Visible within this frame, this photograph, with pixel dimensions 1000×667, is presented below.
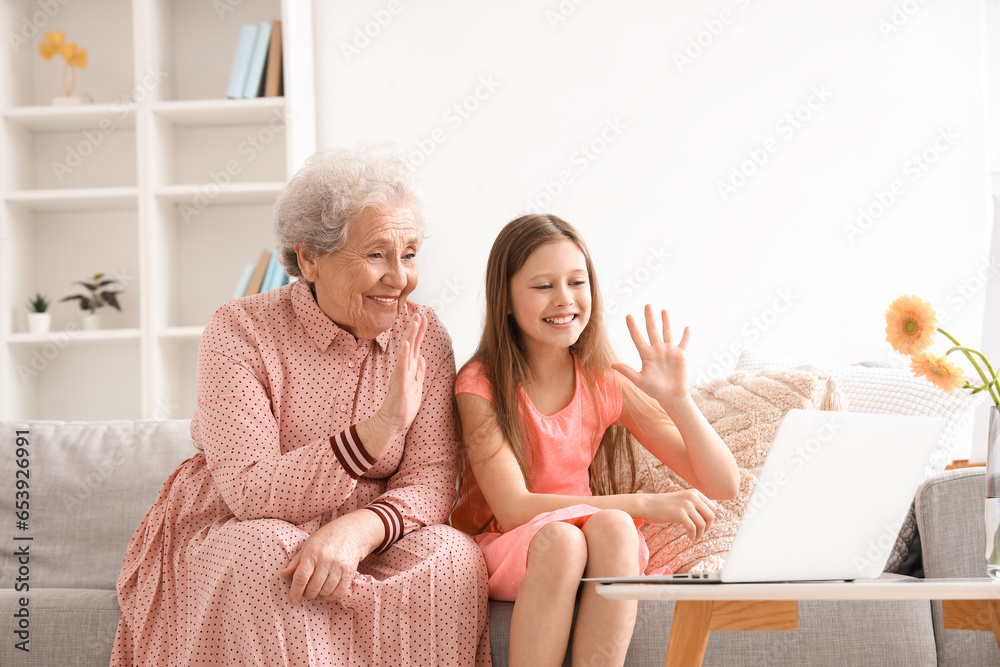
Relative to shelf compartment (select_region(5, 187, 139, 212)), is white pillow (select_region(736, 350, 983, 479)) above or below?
below

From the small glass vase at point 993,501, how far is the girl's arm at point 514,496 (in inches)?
15.2

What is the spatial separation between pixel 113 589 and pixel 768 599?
54.3 inches

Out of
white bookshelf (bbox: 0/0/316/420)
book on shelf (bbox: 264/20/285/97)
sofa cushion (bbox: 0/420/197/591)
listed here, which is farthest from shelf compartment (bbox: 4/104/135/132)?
sofa cushion (bbox: 0/420/197/591)

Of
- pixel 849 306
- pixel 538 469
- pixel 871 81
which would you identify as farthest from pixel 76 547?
pixel 871 81

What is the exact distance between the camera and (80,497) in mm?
1890

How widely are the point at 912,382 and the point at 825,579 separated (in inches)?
36.7

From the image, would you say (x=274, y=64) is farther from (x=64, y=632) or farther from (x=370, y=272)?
(x=64, y=632)

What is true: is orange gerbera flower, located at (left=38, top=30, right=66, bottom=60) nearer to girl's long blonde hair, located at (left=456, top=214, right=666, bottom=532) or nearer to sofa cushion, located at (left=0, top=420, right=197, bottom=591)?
sofa cushion, located at (left=0, top=420, right=197, bottom=591)

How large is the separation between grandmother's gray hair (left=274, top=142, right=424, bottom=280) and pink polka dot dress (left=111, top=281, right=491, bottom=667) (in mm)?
121

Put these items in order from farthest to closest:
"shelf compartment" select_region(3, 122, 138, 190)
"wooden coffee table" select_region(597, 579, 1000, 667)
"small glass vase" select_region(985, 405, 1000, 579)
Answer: "shelf compartment" select_region(3, 122, 138, 190) < "small glass vase" select_region(985, 405, 1000, 579) < "wooden coffee table" select_region(597, 579, 1000, 667)

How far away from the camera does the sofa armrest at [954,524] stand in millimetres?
1509

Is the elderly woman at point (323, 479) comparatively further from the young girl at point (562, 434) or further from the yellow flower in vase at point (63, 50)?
the yellow flower in vase at point (63, 50)

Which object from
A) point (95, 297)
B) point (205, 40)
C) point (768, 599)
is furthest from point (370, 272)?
point (205, 40)

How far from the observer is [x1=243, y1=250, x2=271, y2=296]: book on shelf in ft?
9.36
